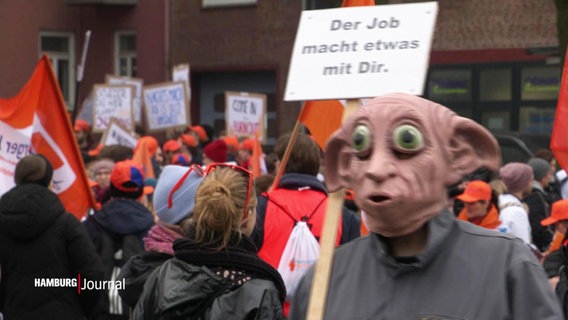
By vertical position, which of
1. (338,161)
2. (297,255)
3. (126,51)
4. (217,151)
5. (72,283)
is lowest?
(126,51)

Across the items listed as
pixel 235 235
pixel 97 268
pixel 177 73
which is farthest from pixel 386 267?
pixel 177 73

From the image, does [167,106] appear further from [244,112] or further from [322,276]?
[322,276]

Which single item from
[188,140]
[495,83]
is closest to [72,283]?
[188,140]

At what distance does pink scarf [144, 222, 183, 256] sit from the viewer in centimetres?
539

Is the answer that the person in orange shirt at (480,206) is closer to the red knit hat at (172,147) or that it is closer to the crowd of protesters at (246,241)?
the crowd of protesters at (246,241)

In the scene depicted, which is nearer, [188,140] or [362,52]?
[362,52]

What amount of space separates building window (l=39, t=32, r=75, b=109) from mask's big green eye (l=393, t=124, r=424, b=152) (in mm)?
27382

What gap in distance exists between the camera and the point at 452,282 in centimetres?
306

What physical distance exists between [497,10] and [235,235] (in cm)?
2065

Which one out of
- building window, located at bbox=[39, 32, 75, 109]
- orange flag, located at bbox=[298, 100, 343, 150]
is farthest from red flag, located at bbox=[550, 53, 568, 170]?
building window, located at bbox=[39, 32, 75, 109]

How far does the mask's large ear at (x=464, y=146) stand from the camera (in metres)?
3.26

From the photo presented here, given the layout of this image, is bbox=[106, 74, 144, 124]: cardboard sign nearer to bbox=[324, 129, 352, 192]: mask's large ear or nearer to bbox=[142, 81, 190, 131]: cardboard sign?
bbox=[142, 81, 190, 131]: cardboard sign

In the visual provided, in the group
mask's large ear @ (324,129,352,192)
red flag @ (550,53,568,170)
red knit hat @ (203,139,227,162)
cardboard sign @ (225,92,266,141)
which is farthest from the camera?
cardboard sign @ (225,92,266,141)

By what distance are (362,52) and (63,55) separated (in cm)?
2731
